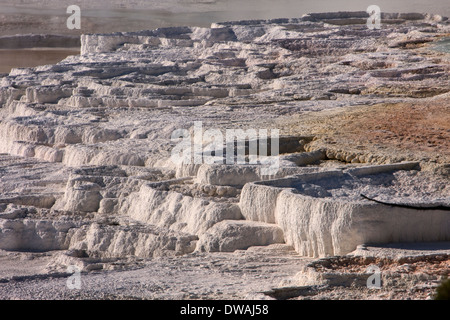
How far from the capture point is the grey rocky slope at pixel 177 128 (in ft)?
22.0

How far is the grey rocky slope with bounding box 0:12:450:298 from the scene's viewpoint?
22.0ft

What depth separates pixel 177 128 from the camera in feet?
31.3

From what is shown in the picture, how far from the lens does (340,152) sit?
780 centimetres

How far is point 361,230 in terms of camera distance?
228 inches

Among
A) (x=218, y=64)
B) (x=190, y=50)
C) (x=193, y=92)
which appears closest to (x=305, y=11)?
(x=190, y=50)

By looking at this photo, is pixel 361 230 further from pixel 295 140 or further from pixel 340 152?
pixel 295 140

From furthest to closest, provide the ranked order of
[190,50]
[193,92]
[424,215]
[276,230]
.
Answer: [190,50] < [193,92] < [276,230] < [424,215]

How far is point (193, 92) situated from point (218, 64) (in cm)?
219

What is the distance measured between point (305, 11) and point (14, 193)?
67.2ft
